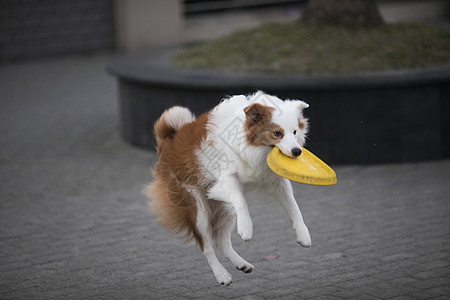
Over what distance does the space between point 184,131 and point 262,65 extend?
15.1ft

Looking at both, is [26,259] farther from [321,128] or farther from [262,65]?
[262,65]

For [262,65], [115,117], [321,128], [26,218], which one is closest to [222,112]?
[26,218]

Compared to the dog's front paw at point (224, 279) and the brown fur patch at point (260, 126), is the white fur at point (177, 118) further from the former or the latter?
the dog's front paw at point (224, 279)

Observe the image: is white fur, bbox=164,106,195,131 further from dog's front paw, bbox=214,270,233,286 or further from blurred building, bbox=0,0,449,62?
blurred building, bbox=0,0,449,62

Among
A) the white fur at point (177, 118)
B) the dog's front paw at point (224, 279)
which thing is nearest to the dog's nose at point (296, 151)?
the dog's front paw at point (224, 279)

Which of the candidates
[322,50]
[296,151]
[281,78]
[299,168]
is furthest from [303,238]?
[322,50]

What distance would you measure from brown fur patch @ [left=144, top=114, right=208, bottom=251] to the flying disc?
784mm

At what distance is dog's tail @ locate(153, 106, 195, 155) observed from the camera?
5.27 m

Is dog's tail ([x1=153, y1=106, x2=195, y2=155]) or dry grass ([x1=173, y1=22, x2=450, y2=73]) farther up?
dog's tail ([x1=153, y1=106, x2=195, y2=155])

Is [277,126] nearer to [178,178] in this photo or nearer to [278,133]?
[278,133]

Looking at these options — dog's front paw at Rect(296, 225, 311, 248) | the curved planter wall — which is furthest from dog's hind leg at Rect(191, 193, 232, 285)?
the curved planter wall

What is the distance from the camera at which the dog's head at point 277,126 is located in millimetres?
4234

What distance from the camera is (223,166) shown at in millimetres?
4711

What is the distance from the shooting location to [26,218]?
7.16 meters
